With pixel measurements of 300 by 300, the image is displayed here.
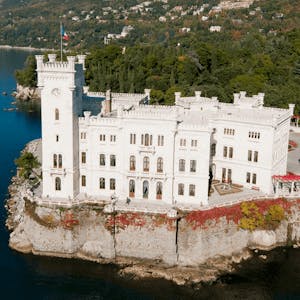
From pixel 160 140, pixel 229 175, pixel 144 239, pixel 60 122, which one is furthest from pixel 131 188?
pixel 229 175

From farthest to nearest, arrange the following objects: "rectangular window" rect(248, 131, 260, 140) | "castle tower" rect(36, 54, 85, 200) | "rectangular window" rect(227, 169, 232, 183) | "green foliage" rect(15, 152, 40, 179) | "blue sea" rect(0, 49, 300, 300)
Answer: "green foliage" rect(15, 152, 40, 179)
"rectangular window" rect(227, 169, 232, 183)
"rectangular window" rect(248, 131, 260, 140)
"castle tower" rect(36, 54, 85, 200)
"blue sea" rect(0, 49, 300, 300)

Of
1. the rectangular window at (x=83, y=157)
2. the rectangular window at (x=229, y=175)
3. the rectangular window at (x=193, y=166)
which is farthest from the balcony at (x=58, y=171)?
the rectangular window at (x=229, y=175)

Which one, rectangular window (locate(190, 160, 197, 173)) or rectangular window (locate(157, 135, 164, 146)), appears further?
rectangular window (locate(190, 160, 197, 173))

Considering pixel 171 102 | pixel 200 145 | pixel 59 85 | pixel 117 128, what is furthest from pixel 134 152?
pixel 171 102

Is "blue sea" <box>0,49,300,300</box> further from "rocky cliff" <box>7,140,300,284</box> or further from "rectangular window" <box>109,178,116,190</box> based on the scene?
"rectangular window" <box>109,178,116,190</box>

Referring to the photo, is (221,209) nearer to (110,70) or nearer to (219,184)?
(219,184)

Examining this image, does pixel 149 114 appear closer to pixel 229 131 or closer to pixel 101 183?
pixel 101 183

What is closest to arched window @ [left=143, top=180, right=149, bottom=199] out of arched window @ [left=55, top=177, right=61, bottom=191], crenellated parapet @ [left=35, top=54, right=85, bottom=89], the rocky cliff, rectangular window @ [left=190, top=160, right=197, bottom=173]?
the rocky cliff

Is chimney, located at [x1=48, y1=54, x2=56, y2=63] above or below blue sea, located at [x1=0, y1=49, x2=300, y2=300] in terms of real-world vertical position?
above

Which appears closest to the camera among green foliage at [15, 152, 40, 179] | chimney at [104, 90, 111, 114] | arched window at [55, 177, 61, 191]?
arched window at [55, 177, 61, 191]
